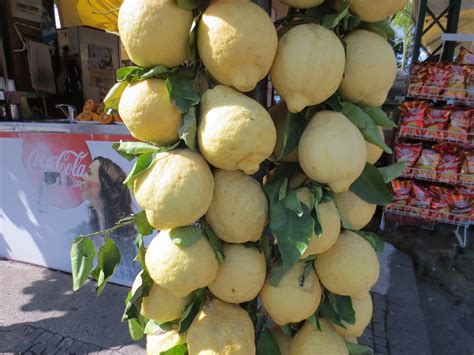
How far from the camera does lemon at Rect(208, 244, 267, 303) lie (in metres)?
0.97

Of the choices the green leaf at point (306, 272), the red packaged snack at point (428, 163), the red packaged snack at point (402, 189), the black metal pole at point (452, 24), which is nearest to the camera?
the green leaf at point (306, 272)

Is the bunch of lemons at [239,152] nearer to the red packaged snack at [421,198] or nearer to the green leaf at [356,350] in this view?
the green leaf at [356,350]

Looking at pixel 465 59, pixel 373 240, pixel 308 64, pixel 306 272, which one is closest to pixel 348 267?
pixel 306 272

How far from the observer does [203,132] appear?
0.87 m

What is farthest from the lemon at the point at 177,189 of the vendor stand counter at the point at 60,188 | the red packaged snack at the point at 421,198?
the red packaged snack at the point at 421,198

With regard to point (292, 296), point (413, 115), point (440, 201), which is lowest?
point (440, 201)

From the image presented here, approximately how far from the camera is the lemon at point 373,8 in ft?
3.01

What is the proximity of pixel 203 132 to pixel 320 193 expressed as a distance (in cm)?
33

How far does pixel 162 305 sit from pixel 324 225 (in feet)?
1.66

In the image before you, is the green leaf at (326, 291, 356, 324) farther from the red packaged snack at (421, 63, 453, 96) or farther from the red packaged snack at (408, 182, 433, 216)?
the red packaged snack at (421, 63, 453, 96)

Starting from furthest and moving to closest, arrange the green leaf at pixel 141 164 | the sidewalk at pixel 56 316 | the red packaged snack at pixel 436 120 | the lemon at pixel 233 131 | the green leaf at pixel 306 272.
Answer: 1. the red packaged snack at pixel 436 120
2. the sidewalk at pixel 56 316
3. the green leaf at pixel 306 272
4. the green leaf at pixel 141 164
5. the lemon at pixel 233 131

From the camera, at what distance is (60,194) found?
10.7 feet

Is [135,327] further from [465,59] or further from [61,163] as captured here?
[465,59]

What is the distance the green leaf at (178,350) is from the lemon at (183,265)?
0.22 meters
